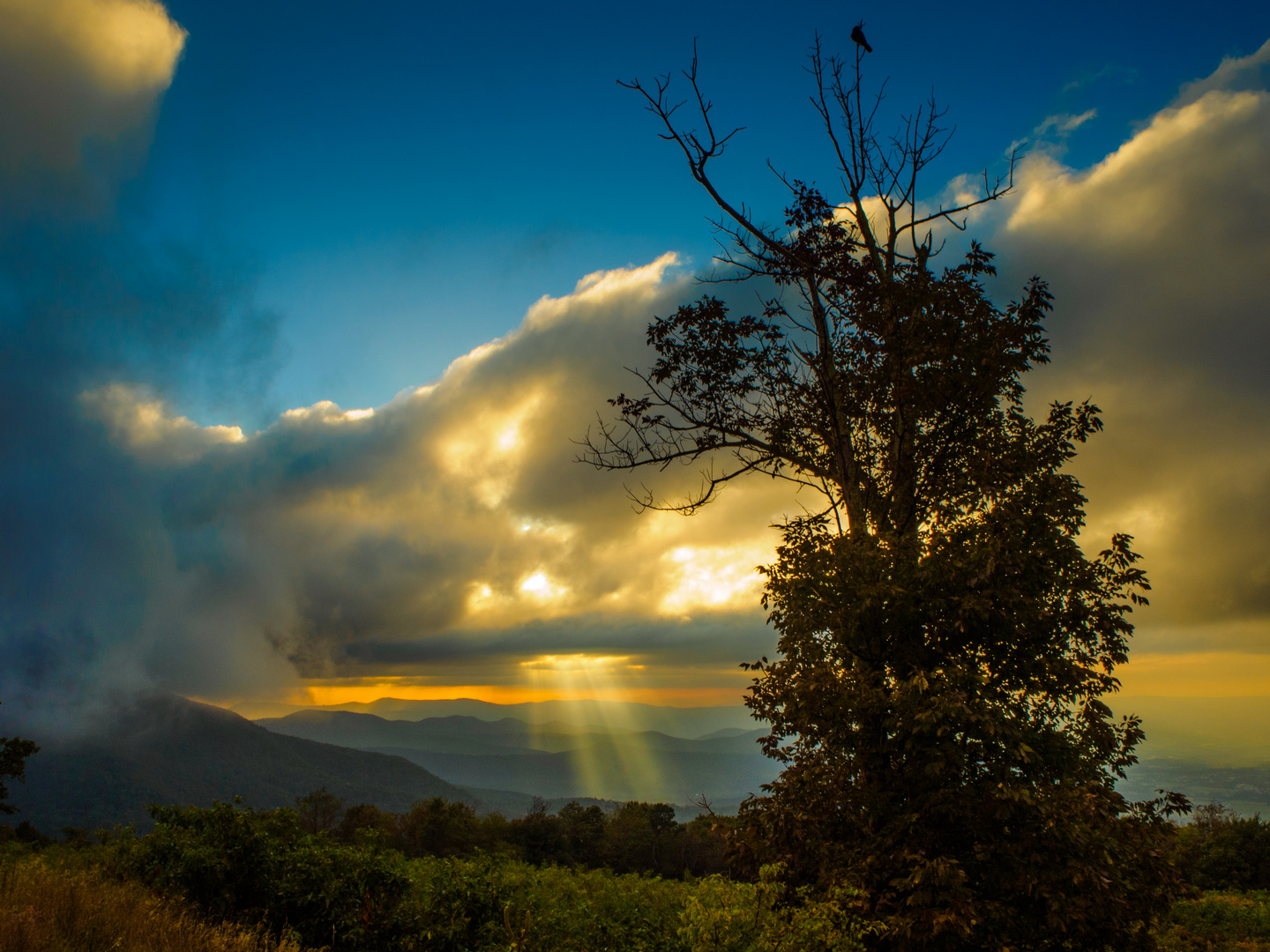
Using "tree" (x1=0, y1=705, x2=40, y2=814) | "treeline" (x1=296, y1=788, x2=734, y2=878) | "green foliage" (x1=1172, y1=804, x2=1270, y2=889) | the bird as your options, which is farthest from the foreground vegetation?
"treeline" (x1=296, y1=788, x2=734, y2=878)

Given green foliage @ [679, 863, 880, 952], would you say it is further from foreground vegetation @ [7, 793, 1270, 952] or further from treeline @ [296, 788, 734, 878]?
treeline @ [296, 788, 734, 878]

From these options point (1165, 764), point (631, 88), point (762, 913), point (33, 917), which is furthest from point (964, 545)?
point (1165, 764)

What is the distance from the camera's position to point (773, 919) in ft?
24.5

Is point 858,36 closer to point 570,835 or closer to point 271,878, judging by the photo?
point 271,878

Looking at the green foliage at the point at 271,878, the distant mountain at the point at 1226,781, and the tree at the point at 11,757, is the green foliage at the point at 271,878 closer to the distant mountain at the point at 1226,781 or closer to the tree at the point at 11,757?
the tree at the point at 11,757

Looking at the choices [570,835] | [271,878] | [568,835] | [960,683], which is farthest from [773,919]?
[570,835]

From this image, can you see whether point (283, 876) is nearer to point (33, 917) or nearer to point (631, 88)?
point (33, 917)

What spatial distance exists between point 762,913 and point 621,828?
218 ft

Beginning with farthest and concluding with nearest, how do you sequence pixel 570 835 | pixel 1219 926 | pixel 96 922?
1. pixel 570 835
2. pixel 1219 926
3. pixel 96 922

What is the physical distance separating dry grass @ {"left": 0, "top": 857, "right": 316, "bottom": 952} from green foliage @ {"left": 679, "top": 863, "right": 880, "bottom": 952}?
5741mm

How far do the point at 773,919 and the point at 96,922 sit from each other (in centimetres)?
846

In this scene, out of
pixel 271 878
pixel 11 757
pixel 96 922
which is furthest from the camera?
pixel 11 757

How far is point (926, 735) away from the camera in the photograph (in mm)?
8141

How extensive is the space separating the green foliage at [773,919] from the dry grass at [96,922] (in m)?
5.74
